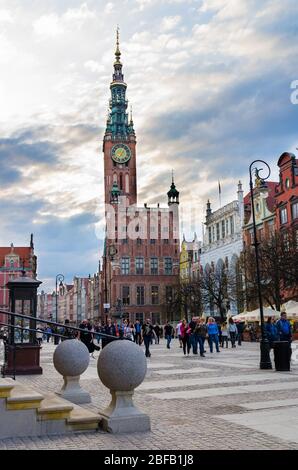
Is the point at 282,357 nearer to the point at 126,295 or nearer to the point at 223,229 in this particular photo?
the point at 223,229

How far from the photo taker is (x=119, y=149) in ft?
344

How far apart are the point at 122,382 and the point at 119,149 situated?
3911 inches

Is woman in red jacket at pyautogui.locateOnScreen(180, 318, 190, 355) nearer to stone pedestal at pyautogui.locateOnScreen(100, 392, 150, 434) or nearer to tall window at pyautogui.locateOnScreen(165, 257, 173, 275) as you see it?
stone pedestal at pyautogui.locateOnScreen(100, 392, 150, 434)

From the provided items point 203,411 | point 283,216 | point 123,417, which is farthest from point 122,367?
point 283,216

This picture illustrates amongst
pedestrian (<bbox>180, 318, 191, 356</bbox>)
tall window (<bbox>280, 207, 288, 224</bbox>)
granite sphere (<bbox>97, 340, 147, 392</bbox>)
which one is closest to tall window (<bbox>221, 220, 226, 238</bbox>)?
tall window (<bbox>280, 207, 288, 224</bbox>)

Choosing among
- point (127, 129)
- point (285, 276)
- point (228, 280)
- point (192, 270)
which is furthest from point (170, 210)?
point (285, 276)

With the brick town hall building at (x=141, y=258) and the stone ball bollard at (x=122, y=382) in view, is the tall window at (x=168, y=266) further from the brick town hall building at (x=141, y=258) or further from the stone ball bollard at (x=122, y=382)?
the stone ball bollard at (x=122, y=382)

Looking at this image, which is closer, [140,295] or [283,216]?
[283,216]

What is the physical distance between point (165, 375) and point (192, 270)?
63.2 metres

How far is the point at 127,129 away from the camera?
356ft

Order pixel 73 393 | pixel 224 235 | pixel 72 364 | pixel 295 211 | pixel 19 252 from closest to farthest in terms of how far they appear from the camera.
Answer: pixel 72 364
pixel 73 393
pixel 295 211
pixel 224 235
pixel 19 252

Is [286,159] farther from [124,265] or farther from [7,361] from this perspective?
[124,265]

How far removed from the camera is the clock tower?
336 feet

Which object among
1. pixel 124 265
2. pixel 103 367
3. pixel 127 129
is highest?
pixel 127 129
